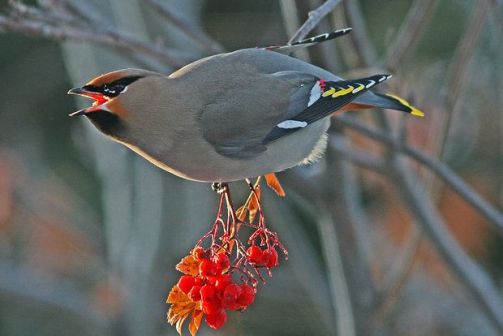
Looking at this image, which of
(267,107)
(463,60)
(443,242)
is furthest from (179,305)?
(443,242)

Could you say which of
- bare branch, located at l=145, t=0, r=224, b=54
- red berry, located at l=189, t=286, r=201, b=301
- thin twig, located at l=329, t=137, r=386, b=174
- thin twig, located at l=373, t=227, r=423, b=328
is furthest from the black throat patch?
thin twig, located at l=373, t=227, r=423, b=328

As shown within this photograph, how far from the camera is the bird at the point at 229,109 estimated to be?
128 inches

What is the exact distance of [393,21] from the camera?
7840 mm

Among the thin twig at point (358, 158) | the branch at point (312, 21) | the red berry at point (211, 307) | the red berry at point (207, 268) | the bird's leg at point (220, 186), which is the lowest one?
the red berry at point (211, 307)

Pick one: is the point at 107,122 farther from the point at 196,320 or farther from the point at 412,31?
the point at 412,31

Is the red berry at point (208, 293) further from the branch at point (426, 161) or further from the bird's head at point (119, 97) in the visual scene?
the branch at point (426, 161)

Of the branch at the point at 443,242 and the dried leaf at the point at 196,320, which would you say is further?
the branch at the point at 443,242

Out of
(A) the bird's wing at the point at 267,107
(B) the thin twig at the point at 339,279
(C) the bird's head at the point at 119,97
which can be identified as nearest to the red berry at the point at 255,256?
(A) the bird's wing at the point at 267,107

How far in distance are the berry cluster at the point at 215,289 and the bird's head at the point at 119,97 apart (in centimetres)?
44

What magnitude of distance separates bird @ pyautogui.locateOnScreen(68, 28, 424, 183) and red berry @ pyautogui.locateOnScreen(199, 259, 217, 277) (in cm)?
34

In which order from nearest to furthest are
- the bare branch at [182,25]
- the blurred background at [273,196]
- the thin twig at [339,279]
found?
the bare branch at [182,25] → the blurred background at [273,196] → the thin twig at [339,279]

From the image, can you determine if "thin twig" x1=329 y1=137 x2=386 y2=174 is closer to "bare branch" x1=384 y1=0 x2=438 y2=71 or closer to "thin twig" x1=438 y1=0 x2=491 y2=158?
"thin twig" x1=438 y1=0 x2=491 y2=158

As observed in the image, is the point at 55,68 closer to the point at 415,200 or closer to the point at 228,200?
the point at 415,200

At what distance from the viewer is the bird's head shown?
3090 millimetres
